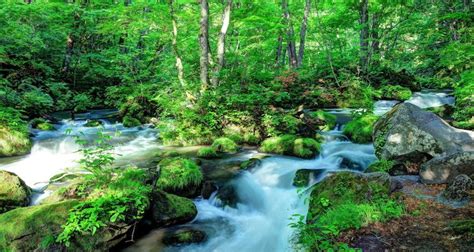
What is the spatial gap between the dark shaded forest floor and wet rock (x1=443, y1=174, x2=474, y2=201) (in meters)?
0.10

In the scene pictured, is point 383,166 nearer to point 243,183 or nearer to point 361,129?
point 243,183

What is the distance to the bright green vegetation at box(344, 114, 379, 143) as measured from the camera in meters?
9.92

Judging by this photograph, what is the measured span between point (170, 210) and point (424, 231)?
415 centimetres

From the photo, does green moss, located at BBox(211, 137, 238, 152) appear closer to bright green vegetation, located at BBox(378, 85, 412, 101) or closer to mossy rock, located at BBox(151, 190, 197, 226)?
mossy rock, located at BBox(151, 190, 197, 226)

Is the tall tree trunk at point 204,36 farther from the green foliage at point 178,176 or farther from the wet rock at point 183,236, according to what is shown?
the wet rock at point 183,236

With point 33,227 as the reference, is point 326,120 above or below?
below

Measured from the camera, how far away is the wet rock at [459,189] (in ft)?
16.2

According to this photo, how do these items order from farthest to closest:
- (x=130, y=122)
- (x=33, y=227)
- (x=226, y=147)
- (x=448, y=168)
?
(x=130, y=122) < (x=226, y=147) < (x=448, y=168) < (x=33, y=227)

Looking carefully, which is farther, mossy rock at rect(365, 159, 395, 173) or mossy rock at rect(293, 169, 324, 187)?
mossy rock at rect(293, 169, 324, 187)

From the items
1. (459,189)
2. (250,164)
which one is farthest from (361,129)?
(459,189)

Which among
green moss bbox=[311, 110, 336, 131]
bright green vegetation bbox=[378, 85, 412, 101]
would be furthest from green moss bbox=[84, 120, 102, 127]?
bright green vegetation bbox=[378, 85, 412, 101]

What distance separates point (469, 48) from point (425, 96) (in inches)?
276

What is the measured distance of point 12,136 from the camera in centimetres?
998

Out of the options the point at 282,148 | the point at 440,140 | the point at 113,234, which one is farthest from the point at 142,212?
the point at 440,140
